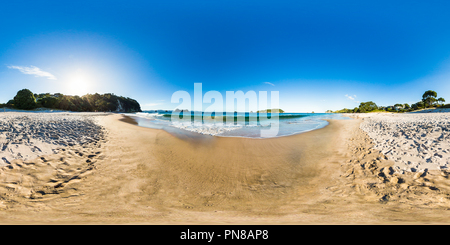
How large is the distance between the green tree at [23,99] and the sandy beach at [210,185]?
134 feet

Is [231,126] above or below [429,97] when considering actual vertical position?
below

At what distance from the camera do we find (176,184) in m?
4.68

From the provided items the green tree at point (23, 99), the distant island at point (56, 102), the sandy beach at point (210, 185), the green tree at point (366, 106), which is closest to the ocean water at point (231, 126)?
the sandy beach at point (210, 185)

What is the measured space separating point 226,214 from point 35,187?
515cm

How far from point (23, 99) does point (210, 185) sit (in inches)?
1991

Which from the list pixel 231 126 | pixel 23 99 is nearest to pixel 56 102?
pixel 23 99

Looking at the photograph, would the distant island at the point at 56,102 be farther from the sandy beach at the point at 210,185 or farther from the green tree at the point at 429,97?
the green tree at the point at 429,97

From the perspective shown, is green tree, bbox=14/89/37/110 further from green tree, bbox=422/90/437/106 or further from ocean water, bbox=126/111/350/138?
green tree, bbox=422/90/437/106

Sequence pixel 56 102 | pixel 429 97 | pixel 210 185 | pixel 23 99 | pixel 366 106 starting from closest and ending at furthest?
pixel 210 185
pixel 23 99
pixel 56 102
pixel 429 97
pixel 366 106

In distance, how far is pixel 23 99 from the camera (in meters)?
30.2

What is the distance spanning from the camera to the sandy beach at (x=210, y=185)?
291cm

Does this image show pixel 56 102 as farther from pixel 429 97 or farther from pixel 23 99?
pixel 429 97
